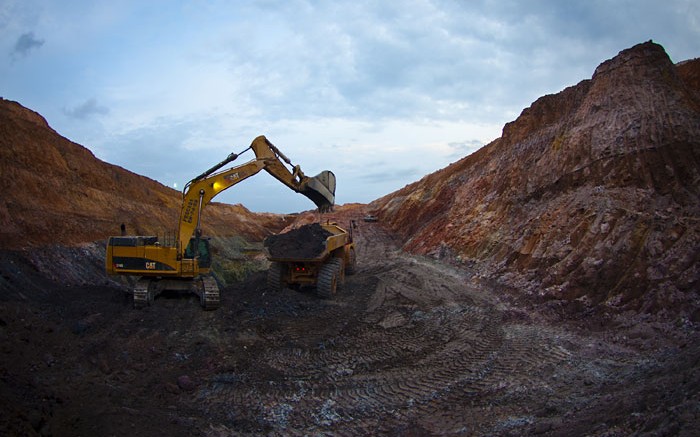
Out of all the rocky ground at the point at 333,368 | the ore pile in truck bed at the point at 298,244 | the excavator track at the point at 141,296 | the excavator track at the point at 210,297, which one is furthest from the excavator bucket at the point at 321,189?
the excavator track at the point at 141,296

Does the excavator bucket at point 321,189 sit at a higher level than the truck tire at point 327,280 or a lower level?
higher

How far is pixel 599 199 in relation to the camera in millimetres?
13875

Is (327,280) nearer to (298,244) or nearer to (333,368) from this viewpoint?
(298,244)

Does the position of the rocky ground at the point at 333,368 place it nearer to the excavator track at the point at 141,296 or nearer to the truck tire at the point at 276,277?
the excavator track at the point at 141,296

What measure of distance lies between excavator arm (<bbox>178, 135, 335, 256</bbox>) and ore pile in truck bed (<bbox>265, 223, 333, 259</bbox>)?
1.22 m

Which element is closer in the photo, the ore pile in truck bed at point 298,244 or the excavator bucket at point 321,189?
the ore pile in truck bed at point 298,244

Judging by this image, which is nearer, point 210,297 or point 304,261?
point 210,297

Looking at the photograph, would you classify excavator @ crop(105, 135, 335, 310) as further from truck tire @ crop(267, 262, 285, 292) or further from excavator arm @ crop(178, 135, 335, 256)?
truck tire @ crop(267, 262, 285, 292)

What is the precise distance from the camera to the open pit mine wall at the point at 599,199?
11.0m

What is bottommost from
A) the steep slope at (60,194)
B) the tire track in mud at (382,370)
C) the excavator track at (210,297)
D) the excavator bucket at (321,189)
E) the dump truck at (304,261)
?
the tire track in mud at (382,370)

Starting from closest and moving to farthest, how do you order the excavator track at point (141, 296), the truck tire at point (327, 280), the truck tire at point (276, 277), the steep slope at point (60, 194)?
the excavator track at point (141, 296) → the truck tire at point (327, 280) → the truck tire at point (276, 277) → the steep slope at point (60, 194)

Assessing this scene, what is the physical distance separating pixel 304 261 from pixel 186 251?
2906mm

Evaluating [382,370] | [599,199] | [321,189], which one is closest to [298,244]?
[321,189]

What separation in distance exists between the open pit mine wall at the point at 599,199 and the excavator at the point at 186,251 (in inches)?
319
